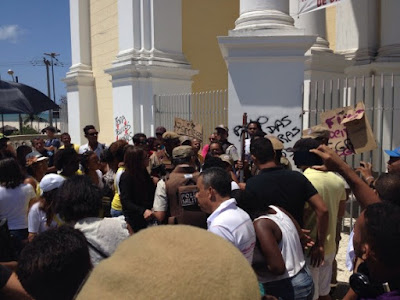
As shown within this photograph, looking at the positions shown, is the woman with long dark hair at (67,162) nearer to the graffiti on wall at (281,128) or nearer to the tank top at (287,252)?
the tank top at (287,252)

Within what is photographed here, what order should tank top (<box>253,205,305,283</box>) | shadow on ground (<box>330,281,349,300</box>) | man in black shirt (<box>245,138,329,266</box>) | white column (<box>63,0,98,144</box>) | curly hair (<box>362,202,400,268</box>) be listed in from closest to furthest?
curly hair (<box>362,202,400,268</box>)
tank top (<box>253,205,305,283</box>)
man in black shirt (<box>245,138,329,266</box>)
shadow on ground (<box>330,281,349,300</box>)
white column (<box>63,0,98,144</box>)

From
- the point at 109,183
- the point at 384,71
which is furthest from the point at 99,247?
the point at 384,71

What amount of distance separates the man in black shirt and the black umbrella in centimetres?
687

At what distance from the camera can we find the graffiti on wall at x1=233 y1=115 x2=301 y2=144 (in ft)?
22.3

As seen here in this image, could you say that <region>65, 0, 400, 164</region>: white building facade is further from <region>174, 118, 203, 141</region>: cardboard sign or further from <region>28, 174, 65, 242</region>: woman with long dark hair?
<region>28, 174, 65, 242</region>: woman with long dark hair

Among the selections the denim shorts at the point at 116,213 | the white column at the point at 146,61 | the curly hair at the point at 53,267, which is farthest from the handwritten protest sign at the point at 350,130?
the white column at the point at 146,61

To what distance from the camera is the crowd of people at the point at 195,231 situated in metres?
0.76

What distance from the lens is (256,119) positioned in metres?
6.94

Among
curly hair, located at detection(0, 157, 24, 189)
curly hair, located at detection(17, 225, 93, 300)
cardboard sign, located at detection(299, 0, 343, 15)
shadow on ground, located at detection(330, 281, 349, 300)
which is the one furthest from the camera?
cardboard sign, located at detection(299, 0, 343, 15)

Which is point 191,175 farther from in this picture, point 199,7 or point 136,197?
point 199,7

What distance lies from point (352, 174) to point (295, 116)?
4.41m

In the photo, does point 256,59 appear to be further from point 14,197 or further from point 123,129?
point 123,129

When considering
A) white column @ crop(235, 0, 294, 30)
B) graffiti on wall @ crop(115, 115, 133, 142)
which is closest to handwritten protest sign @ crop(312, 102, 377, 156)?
white column @ crop(235, 0, 294, 30)

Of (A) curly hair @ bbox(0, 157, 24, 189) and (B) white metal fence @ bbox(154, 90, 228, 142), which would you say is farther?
(B) white metal fence @ bbox(154, 90, 228, 142)
